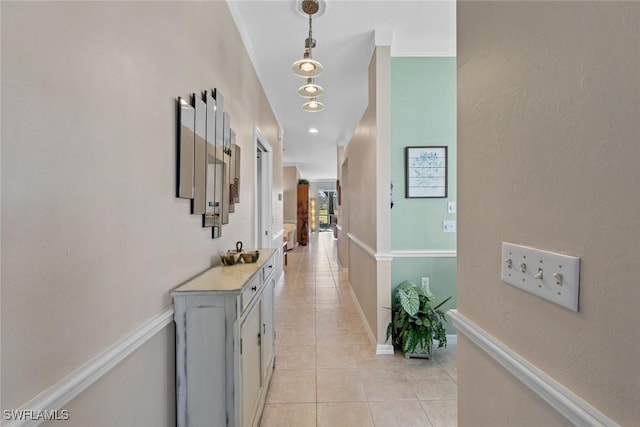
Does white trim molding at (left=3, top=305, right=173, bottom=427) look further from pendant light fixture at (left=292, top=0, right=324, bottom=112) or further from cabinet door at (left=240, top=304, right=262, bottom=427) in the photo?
pendant light fixture at (left=292, top=0, right=324, bottom=112)

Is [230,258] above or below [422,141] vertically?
below

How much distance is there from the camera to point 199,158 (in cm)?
150

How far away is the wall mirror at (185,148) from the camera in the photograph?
4.24 ft

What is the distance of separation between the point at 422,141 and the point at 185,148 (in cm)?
213

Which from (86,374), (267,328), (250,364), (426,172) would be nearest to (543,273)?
(86,374)

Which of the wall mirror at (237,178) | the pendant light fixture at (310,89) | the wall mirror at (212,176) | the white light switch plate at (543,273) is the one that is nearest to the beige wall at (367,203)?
the pendant light fixture at (310,89)

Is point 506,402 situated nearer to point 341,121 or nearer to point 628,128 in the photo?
point 628,128

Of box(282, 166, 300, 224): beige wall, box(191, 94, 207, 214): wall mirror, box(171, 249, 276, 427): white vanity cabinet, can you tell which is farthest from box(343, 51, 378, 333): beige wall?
box(282, 166, 300, 224): beige wall

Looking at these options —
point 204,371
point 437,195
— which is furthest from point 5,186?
point 437,195

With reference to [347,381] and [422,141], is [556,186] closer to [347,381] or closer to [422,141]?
[347,381]

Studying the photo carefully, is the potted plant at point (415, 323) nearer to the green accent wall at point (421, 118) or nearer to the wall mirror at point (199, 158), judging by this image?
the green accent wall at point (421, 118)

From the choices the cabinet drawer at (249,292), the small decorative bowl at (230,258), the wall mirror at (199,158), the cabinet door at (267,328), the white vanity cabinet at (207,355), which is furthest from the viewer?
the cabinet door at (267,328)

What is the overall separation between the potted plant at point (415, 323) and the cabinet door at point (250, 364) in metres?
1.29

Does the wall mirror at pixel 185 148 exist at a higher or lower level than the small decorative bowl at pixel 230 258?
higher
